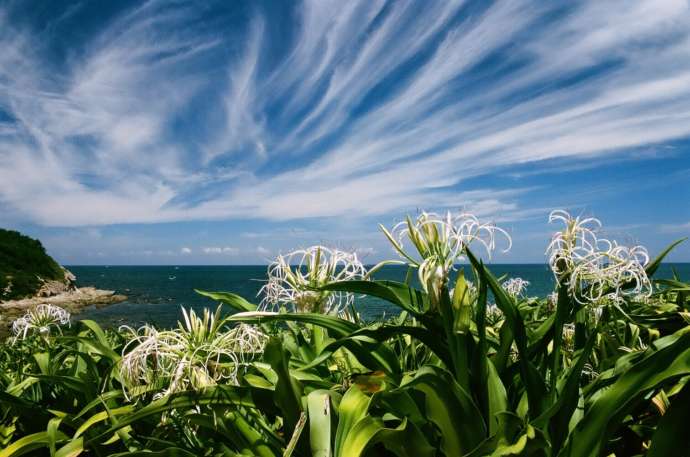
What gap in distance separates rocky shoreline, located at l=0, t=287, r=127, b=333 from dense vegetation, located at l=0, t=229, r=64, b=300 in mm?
1034

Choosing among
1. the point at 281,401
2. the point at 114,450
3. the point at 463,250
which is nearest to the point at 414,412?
the point at 281,401

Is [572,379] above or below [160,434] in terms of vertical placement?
above

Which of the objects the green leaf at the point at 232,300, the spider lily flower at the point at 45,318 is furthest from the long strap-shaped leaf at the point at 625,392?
the spider lily flower at the point at 45,318

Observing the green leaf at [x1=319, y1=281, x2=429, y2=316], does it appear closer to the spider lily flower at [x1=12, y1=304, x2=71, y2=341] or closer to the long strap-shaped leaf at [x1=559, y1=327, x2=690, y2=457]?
the long strap-shaped leaf at [x1=559, y1=327, x2=690, y2=457]

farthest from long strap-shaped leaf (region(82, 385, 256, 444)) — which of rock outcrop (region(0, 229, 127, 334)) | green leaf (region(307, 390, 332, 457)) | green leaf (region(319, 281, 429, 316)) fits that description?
rock outcrop (region(0, 229, 127, 334))

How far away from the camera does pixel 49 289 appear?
40.5 m

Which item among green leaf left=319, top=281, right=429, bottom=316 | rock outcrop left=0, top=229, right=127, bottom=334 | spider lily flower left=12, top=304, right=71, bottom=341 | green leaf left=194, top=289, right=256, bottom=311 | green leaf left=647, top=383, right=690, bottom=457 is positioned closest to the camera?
green leaf left=647, top=383, right=690, bottom=457

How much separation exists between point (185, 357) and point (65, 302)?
4533 cm

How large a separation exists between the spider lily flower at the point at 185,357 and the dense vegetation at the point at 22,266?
127ft

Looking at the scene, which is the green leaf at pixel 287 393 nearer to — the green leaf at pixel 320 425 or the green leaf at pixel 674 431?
the green leaf at pixel 320 425

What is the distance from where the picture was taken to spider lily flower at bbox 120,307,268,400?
1.70 meters

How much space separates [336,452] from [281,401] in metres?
0.30

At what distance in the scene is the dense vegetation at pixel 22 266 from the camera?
35.5 m

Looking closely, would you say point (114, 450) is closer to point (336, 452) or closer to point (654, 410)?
point (336, 452)
